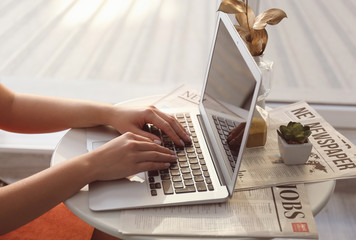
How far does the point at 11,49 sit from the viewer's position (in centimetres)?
273

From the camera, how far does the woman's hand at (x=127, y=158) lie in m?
0.93

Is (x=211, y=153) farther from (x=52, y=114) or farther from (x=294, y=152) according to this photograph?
(x=52, y=114)

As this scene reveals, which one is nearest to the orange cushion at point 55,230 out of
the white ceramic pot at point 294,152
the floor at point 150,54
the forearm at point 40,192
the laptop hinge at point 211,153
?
the forearm at point 40,192

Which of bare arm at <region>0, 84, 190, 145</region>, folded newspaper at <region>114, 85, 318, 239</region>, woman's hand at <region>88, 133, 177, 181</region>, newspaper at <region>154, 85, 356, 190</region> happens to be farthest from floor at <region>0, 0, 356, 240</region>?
woman's hand at <region>88, 133, 177, 181</region>

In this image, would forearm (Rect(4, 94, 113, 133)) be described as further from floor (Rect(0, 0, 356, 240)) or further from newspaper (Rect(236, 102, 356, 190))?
floor (Rect(0, 0, 356, 240))

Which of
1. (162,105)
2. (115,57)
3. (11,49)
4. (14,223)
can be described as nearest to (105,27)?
(115,57)

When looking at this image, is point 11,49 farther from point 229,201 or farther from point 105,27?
point 229,201

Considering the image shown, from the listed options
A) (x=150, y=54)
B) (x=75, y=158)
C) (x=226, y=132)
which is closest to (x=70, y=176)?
(x=75, y=158)

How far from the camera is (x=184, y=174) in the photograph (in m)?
0.96

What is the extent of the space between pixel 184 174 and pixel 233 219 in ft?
0.49

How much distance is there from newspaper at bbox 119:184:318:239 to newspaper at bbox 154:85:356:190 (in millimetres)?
57

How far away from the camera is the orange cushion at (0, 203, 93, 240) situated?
107 centimetres

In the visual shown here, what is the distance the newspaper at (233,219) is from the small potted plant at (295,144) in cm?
12

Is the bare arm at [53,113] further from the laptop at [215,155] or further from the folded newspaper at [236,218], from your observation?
the folded newspaper at [236,218]
